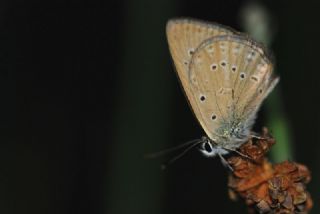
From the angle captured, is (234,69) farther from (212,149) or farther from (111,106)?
(111,106)

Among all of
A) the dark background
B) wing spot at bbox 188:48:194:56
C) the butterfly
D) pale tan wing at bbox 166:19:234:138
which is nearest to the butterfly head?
the butterfly

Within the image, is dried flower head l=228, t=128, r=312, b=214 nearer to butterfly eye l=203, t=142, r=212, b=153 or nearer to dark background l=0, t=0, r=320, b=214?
butterfly eye l=203, t=142, r=212, b=153

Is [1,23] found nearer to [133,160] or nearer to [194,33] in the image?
[133,160]

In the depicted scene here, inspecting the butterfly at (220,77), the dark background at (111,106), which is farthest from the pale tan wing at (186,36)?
the dark background at (111,106)

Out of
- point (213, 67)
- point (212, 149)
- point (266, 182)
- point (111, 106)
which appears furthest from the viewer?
point (111, 106)

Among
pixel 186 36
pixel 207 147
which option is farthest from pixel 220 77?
pixel 207 147

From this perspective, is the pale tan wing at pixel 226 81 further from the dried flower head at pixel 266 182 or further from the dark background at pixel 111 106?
the dark background at pixel 111 106
